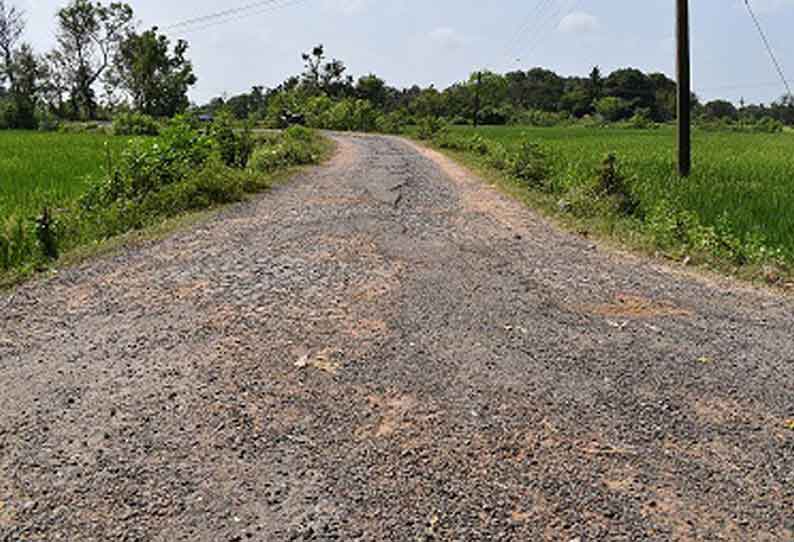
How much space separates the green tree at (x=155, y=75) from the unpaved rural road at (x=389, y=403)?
4659 centimetres

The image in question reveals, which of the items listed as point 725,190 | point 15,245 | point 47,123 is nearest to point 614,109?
point 47,123

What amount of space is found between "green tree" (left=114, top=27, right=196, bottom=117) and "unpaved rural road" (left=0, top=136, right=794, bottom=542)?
153 feet

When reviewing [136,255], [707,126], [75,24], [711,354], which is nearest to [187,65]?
[75,24]

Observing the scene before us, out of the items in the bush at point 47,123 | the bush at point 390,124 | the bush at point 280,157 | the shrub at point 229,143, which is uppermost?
the bush at point 47,123

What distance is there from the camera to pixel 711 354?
422cm

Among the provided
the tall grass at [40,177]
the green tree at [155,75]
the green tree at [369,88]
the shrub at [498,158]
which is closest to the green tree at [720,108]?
the green tree at [369,88]

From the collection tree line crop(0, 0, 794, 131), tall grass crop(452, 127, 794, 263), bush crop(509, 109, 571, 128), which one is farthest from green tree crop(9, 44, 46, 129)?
tall grass crop(452, 127, 794, 263)

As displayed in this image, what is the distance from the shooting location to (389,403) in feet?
11.3

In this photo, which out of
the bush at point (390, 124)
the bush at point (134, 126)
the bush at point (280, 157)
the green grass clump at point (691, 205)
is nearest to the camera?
the green grass clump at point (691, 205)

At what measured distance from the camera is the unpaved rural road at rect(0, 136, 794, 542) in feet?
8.50

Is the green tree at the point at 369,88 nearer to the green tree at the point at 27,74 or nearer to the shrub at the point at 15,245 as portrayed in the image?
the green tree at the point at 27,74

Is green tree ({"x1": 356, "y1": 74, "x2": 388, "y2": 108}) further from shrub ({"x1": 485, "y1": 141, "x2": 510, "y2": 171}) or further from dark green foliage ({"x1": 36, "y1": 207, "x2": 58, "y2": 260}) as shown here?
dark green foliage ({"x1": 36, "y1": 207, "x2": 58, "y2": 260})

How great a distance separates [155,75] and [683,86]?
144 ft

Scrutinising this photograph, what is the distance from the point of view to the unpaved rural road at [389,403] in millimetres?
2590
